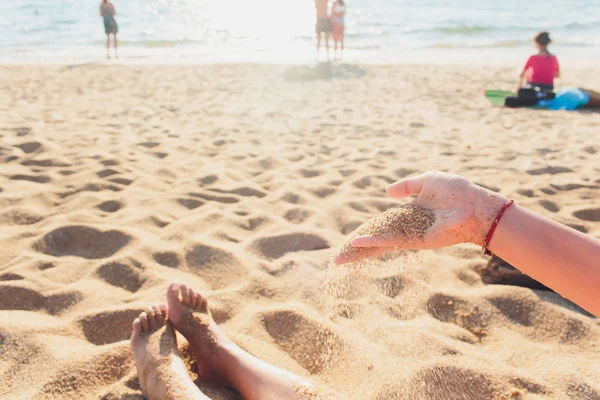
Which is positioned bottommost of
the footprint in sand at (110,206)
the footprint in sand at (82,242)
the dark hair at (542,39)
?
the footprint in sand at (82,242)

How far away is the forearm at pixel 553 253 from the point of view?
135 cm

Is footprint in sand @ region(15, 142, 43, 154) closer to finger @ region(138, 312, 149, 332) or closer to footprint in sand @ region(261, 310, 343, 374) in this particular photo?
finger @ region(138, 312, 149, 332)

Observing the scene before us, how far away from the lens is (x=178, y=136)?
16.5 ft

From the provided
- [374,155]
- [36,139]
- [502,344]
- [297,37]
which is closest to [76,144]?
[36,139]

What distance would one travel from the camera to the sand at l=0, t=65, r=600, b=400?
1.95 m

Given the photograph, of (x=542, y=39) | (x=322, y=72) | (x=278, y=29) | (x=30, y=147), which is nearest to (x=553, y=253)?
(x=30, y=147)

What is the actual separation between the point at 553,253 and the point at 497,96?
6162mm

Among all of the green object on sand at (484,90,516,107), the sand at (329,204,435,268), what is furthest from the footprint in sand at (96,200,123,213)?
the green object on sand at (484,90,516,107)

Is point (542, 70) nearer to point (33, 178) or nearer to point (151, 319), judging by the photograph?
point (33, 178)

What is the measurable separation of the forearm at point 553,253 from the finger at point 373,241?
0.33m

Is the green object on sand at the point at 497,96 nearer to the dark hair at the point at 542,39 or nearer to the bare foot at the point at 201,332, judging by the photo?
the dark hair at the point at 542,39

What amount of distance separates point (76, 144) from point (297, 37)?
12.2 metres

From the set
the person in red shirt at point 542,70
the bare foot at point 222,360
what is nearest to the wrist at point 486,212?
the bare foot at point 222,360

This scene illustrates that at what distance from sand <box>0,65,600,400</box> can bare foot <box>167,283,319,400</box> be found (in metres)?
0.08
